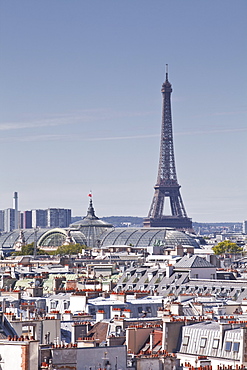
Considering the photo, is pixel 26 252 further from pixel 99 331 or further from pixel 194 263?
pixel 99 331

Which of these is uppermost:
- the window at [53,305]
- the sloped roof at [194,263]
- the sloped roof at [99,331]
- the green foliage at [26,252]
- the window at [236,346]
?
the green foliage at [26,252]

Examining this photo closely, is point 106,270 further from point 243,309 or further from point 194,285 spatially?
point 243,309

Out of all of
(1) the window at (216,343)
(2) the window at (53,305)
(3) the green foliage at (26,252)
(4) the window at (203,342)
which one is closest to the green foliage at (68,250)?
(3) the green foliage at (26,252)

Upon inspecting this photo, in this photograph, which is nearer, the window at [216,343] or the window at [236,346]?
the window at [236,346]

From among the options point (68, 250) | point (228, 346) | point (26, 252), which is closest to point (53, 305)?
point (228, 346)

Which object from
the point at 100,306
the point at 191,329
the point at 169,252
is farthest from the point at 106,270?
the point at 191,329

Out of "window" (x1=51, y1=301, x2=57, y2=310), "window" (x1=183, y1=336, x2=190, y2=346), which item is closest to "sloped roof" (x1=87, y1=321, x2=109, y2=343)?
"window" (x1=183, y1=336, x2=190, y2=346)

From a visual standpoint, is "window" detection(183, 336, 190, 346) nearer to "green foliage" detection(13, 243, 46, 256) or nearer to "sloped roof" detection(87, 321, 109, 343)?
"sloped roof" detection(87, 321, 109, 343)

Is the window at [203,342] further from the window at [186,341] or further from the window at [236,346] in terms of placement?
the window at [236,346]

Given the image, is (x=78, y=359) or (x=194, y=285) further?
(x=194, y=285)

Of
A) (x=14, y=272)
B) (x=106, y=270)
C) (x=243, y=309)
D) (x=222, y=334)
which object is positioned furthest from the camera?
(x=106, y=270)

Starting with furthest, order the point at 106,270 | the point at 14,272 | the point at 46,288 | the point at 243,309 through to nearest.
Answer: the point at 106,270
the point at 14,272
the point at 46,288
the point at 243,309
